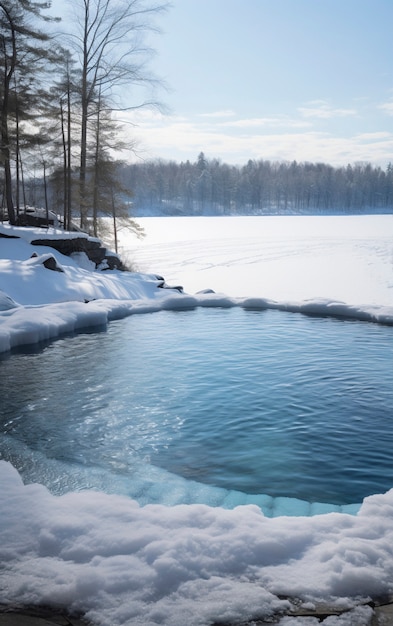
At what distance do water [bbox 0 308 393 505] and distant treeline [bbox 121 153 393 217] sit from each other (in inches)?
2870

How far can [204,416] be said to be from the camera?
5.84 metres

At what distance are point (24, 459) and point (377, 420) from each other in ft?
12.6

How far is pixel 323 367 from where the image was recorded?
768cm

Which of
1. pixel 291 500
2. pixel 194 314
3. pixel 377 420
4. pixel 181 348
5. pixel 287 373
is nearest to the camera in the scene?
pixel 291 500

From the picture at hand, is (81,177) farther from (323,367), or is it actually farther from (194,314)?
(323,367)

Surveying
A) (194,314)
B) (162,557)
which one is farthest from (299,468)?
(194,314)

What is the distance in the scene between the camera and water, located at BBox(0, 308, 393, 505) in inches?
Answer: 174

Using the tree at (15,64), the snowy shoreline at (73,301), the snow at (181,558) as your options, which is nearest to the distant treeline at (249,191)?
the tree at (15,64)

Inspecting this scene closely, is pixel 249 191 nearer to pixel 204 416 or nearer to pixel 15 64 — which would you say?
pixel 15 64

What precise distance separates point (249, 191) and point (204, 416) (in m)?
85.9

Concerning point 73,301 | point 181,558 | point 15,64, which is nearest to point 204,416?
point 181,558

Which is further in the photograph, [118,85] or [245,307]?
[118,85]

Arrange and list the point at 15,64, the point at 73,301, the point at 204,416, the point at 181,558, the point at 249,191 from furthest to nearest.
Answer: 1. the point at 249,191
2. the point at 15,64
3. the point at 73,301
4. the point at 204,416
5. the point at 181,558

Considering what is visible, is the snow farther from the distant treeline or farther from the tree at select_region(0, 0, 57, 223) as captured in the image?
the distant treeline
